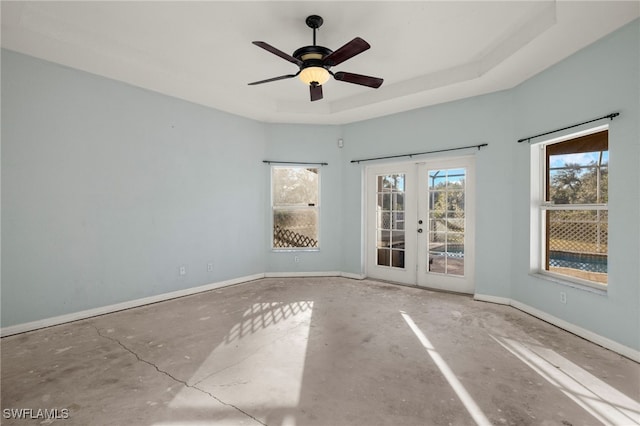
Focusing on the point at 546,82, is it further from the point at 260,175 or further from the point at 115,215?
the point at 115,215

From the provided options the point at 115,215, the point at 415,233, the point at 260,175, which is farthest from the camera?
the point at 260,175

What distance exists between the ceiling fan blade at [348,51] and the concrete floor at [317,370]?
2531 mm

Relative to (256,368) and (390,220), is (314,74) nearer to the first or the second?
(256,368)

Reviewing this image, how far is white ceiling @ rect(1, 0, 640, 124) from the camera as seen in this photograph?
8.48 ft

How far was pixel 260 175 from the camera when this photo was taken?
17.5 feet

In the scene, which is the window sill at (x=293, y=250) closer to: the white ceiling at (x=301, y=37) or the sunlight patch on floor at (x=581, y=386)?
the white ceiling at (x=301, y=37)

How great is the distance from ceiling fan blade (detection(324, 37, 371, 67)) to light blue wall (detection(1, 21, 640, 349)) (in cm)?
224

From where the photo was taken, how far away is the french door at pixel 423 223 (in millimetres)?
4379

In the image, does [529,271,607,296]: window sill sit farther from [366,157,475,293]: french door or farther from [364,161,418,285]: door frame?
[364,161,418,285]: door frame

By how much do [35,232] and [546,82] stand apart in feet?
18.6

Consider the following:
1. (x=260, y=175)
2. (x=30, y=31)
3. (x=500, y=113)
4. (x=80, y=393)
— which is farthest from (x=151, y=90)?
(x=500, y=113)

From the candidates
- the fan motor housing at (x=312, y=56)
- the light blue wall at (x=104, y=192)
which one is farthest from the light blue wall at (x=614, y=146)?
the light blue wall at (x=104, y=192)

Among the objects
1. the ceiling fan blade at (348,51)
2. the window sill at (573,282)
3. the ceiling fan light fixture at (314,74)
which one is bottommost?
the window sill at (573,282)

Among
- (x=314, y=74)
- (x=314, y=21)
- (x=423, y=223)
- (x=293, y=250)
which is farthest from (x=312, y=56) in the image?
(x=293, y=250)
